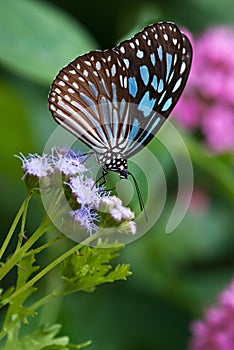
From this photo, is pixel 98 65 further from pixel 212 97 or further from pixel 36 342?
pixel 212 97

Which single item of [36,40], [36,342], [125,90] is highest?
[36,40]

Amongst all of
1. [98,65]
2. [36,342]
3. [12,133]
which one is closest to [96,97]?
[98,65]

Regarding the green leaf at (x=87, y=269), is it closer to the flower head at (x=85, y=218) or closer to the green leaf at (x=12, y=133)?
the flower head at (x=85, y=218)

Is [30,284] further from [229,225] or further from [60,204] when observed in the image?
[229,225]

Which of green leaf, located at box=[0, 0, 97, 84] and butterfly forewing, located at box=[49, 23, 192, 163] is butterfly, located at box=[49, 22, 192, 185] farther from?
green leaf, located at box=[0, 0, 97, 84]

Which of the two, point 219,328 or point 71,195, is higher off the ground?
point 219,328

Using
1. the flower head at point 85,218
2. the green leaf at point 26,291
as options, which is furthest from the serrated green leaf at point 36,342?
the flower head at point 85,218

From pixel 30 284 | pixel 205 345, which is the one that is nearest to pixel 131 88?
pixel 30 284
